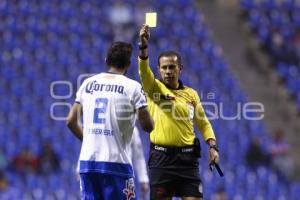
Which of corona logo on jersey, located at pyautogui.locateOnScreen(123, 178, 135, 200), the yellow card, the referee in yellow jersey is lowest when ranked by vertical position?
corona logo on jersey, located at pyautogui.locateOnScreen(123, 178, 135, 200)

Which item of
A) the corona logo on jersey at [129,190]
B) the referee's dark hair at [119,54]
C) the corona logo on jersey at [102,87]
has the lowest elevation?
the corona logo on jersey at [129,190]

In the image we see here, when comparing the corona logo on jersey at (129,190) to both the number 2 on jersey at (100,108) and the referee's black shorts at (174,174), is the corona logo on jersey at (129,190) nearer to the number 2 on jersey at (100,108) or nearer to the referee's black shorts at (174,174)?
the number 2 on jersey at (100,108)

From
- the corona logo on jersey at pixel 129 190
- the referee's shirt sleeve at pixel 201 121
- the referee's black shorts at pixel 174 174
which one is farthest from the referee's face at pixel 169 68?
the corona logo on jersey at pixel 129 190

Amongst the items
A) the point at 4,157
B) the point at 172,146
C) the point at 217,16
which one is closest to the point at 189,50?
the point at 217,16

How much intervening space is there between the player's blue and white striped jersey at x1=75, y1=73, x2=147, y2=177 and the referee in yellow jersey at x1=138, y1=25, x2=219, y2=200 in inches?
34.6

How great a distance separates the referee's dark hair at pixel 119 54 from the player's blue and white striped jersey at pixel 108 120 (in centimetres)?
11

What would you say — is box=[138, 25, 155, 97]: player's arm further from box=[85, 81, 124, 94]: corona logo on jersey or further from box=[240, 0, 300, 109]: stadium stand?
box=[240, 0, 300, 109]: stadium stand

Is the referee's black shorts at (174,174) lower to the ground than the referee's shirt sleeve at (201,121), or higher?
lower

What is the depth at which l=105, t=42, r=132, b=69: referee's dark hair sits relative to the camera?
651 centimetres

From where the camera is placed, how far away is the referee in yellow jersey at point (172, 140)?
748 cm

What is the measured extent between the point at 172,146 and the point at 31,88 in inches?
380

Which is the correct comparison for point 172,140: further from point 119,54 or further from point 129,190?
point 119,54

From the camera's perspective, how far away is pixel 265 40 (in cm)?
2055

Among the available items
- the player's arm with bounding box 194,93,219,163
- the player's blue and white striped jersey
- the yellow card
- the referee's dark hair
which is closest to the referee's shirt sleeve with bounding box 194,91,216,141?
the player's arm with bounding box 194,93,219,163
